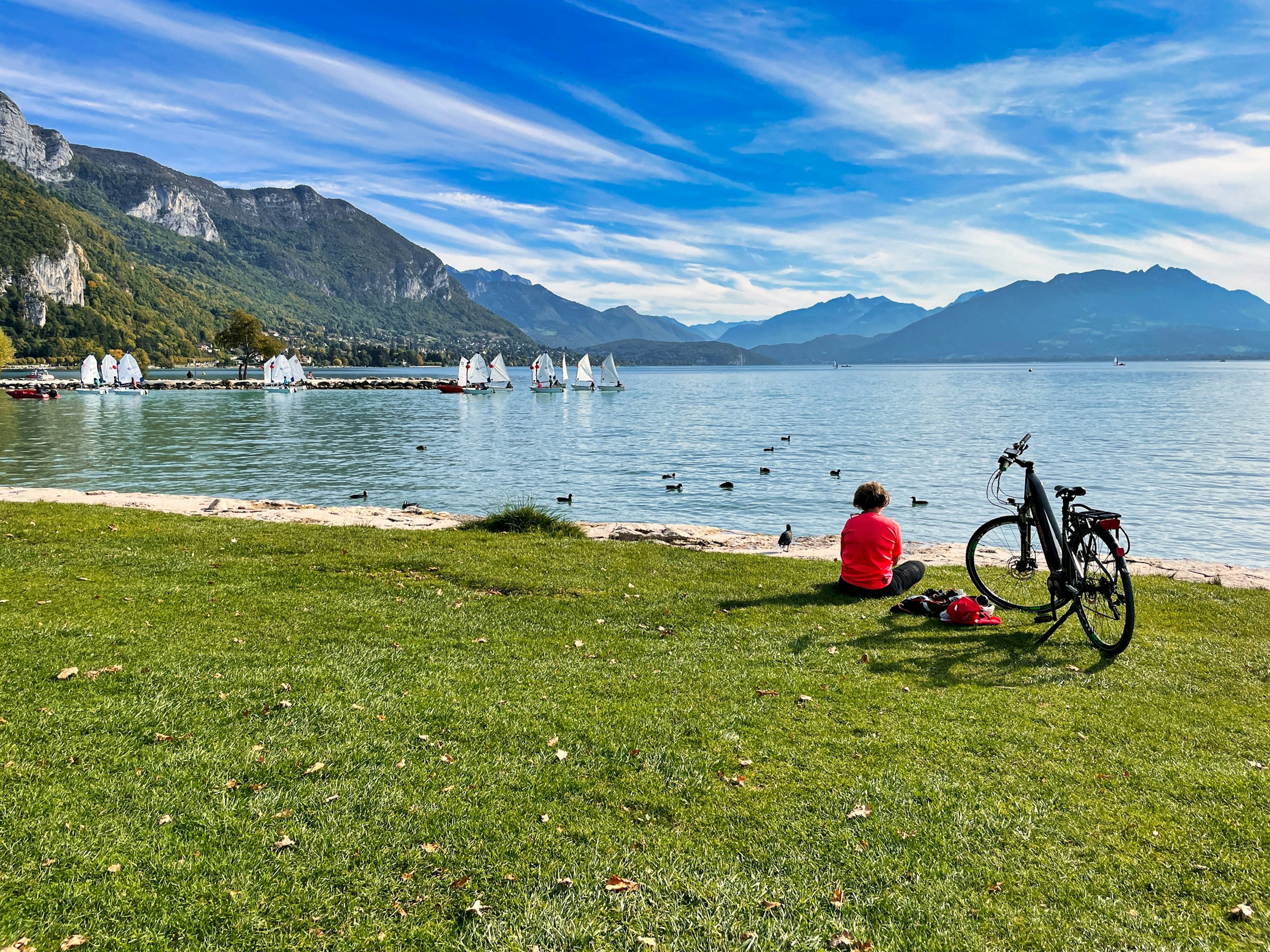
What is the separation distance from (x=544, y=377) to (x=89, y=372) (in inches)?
2915

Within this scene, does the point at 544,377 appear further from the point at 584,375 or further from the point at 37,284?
the point at 37,284

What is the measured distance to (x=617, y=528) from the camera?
68.9 feet

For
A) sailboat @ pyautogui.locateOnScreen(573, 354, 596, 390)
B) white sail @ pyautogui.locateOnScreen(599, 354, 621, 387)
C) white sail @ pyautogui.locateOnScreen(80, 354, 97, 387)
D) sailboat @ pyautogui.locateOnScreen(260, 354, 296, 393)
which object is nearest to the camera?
white sail @ pyautogui.locateOnScreen(80, 354, 97, 387)

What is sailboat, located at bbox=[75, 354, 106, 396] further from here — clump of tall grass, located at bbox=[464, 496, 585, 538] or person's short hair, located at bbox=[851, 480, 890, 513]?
person's short hair, located at bbox=[851, 480, 890, 513]

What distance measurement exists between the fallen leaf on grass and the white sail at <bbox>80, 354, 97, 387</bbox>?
12811 cm

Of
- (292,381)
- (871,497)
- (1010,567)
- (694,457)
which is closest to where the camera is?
(871,497)

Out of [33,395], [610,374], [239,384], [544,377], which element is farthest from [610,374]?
[33,395]

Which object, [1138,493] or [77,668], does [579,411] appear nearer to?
[1138,493]

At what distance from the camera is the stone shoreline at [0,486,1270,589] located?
52.5 feet

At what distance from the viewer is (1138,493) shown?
34.3m

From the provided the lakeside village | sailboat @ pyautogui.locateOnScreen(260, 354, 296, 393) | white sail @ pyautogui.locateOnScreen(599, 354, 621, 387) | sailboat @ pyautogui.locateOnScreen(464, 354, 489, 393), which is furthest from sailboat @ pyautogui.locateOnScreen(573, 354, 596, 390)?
sailboat @ pyautogui.locateOnScreen(260, 354, 296, 393)

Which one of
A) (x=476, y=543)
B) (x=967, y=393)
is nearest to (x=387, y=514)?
(x=476, y=543)

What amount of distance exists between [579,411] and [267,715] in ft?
303

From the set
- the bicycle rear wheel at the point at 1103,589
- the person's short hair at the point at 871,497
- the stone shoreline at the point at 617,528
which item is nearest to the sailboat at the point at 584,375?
the stone shoreline at the point at 617,528
